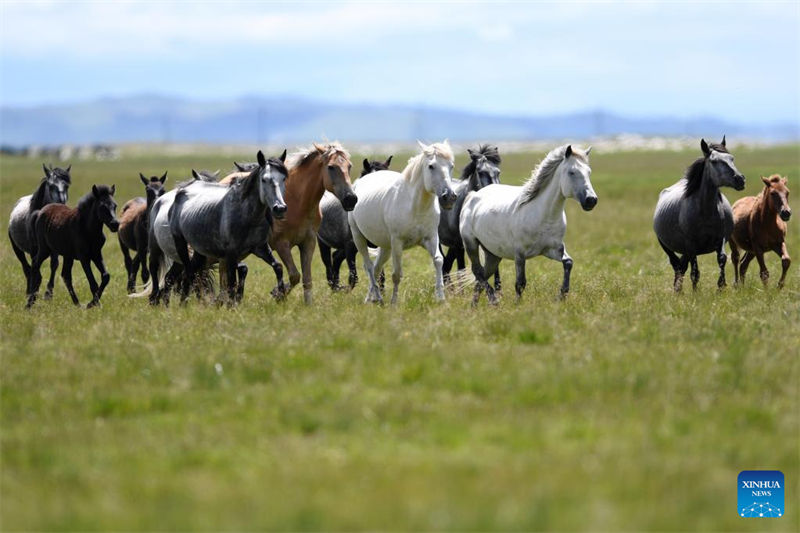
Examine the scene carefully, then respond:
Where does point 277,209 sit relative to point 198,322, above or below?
above

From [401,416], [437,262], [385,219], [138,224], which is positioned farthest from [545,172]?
[138,224]

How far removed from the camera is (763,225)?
1738cm

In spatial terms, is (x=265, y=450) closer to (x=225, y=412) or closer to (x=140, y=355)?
(x=225, y=412)

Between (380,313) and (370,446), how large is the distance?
5.22m

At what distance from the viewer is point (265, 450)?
23.0 feet

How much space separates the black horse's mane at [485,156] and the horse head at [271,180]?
3.90 meters

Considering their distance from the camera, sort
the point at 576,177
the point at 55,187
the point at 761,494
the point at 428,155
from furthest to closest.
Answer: the point at 55,187 < the point at 428,155 < the point at 576,177 < the point at 761,494

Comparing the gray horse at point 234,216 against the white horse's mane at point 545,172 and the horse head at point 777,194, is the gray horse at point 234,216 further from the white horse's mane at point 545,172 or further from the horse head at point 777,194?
the horse head at point 777,194

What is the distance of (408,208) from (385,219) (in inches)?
19.3

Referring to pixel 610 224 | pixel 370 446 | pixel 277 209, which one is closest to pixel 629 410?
pixel 370 446

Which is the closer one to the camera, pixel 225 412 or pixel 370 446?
pixel 370 446

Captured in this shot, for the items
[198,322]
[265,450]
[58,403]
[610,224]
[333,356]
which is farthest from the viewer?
[610,224]

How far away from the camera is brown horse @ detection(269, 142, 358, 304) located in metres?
14.5

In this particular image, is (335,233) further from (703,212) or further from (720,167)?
(720,167)
